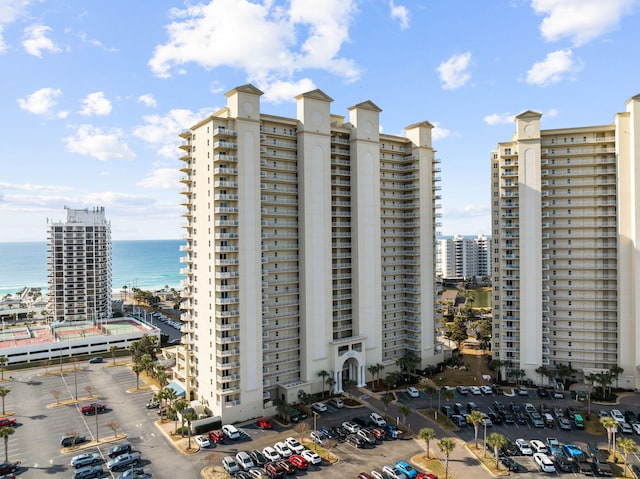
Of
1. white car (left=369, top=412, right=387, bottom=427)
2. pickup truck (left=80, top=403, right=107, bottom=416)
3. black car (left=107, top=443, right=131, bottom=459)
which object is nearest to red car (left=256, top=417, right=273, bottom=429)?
white car (left=369, top=412, right=387, bottom=427)

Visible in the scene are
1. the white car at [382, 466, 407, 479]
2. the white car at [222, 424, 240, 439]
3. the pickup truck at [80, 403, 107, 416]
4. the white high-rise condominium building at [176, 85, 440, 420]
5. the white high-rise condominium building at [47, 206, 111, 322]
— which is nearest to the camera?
the white car at [382, 466, 407, 479]

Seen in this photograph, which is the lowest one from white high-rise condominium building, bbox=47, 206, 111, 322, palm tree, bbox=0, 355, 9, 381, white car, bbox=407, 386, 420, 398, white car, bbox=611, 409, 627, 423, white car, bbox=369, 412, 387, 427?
white car, bbox=611, 409, 627, 423

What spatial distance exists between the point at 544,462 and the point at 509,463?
3.93 meters

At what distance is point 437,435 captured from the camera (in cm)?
5984

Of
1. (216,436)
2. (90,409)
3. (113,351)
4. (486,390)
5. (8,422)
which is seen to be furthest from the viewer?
(113,351)

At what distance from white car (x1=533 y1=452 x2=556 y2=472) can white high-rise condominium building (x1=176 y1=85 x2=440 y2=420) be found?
31.9 meters

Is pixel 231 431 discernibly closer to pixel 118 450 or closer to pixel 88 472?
pixel 118 450

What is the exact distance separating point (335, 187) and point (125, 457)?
51812mm

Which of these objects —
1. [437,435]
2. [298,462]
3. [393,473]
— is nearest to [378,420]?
[437,435]

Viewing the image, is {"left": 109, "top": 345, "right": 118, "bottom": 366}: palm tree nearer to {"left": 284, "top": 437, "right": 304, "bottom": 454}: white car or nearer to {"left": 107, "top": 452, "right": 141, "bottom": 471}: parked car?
{"left": 107, "top": 452, "right": 141, "bottom": 471}: parked car

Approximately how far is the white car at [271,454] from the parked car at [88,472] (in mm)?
18469

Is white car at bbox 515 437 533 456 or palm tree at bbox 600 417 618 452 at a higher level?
palm tree at bbox 600 417 618 452

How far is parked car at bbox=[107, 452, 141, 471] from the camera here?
51.4m

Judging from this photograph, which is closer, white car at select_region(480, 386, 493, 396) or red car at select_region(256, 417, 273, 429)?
red car at select_region(256, 417, 273, 429)
